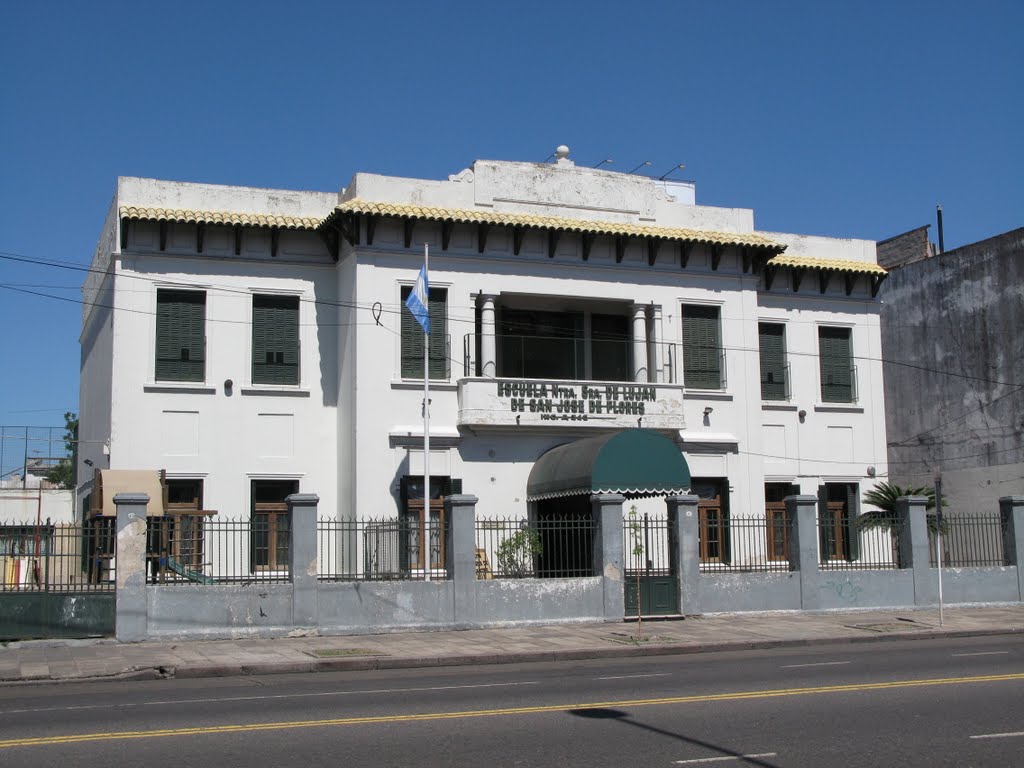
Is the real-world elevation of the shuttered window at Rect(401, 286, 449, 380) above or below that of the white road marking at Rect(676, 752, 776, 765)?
Result: above

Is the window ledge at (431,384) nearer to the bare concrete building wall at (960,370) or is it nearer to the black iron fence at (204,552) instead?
the black iron fence at (204,552)

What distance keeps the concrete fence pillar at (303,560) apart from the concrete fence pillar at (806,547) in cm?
1056

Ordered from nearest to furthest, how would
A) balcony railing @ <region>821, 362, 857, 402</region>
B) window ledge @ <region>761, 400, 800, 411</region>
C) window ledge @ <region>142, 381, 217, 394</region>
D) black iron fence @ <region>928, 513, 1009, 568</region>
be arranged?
black iron fence @ <region>928, 513, 1009, 568</region>
window ledge @ <region>142, 381, 217, 394</region>
window ledge @ <region>761, 400, 800, 411</region>
balcony railing @ <region>821, 362, 857, 402</region>

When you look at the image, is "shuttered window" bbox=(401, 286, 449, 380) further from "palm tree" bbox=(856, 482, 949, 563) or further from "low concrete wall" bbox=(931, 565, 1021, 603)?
"low concrete wall" bbox=(931, 565, 1021, 603)

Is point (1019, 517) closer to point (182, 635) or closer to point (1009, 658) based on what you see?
point (1009, 658)

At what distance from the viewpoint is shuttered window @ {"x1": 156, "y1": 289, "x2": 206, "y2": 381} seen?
1093 inches

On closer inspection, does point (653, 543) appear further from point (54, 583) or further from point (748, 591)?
point (54, 583)

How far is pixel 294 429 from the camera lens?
28547 mm

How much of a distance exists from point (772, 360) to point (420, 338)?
10.6 meters

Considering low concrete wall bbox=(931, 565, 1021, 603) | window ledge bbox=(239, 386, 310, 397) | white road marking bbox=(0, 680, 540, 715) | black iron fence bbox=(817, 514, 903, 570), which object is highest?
window ledge bbox=(239, 386, 310, 397)

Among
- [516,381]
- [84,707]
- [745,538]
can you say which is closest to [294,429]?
[516,381]

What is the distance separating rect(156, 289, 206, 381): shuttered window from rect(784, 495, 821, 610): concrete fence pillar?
562 inches

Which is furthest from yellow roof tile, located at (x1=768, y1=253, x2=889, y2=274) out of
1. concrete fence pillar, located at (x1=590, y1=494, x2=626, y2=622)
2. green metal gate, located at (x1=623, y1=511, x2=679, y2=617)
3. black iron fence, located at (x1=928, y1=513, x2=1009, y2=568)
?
concrete fence pillar, located at (x1=590, y1=494, x2=626, y2=622)

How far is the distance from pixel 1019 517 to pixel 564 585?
38.7ft
